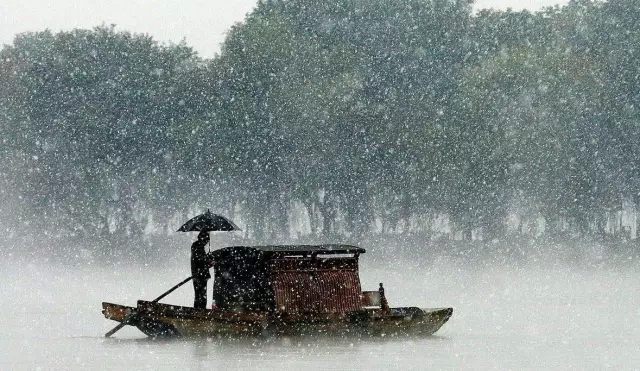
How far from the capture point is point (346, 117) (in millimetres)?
79000

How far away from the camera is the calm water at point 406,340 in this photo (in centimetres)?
3058

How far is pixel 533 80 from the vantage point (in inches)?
3120

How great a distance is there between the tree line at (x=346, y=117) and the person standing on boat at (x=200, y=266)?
43500 mm

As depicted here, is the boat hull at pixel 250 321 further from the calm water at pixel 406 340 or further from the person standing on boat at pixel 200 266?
the person standing on boat at pixel 200 266

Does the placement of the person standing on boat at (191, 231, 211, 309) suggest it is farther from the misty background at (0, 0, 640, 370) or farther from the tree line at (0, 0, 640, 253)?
the tree line at (0, 0, 640, 253)

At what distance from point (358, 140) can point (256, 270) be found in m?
Result: 45.1

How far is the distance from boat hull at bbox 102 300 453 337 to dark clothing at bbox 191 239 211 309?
3.36 ft

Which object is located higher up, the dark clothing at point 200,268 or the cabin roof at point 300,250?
the cabin roof at point 300,250

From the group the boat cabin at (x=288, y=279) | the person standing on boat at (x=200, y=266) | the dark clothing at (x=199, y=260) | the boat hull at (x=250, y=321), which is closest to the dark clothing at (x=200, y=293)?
the person standing on boat at (x=200, y=266)

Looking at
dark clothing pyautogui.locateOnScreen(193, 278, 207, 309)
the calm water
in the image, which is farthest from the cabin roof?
the calm water

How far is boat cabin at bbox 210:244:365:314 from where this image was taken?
113 ft

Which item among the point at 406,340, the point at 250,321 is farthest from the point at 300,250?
the point at 406,340

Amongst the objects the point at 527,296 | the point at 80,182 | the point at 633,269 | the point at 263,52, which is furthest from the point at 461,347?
the point at 80,182

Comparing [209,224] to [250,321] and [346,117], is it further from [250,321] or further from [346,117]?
[346,117]
